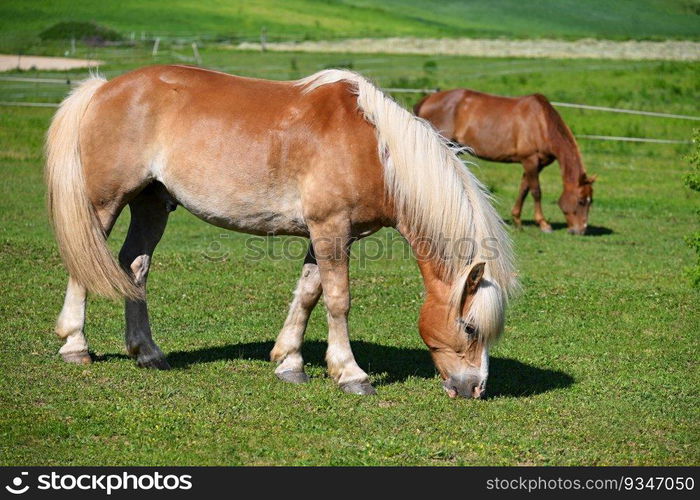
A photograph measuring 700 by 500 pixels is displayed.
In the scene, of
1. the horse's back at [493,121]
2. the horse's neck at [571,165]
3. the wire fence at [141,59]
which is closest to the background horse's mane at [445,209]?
the horse's neck at [571,165]

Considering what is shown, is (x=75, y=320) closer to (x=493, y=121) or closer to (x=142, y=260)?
(x=142, y=260)

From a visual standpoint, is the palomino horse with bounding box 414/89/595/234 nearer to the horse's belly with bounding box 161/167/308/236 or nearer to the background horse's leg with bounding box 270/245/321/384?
the background horse's leg with bounding box 270/245/321/384

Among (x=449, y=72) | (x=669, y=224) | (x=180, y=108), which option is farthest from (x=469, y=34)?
(x=180, y=108)

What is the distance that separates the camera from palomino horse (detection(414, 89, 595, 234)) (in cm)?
1555

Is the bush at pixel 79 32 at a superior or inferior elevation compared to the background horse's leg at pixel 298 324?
superior

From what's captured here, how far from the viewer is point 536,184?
1609 cm

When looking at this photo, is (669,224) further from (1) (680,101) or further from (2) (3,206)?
(1) (680,101)

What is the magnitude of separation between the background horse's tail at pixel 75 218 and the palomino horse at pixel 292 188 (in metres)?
0.01

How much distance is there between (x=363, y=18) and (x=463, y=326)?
55.1 meters

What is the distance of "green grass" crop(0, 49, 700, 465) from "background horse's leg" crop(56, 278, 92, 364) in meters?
0.12

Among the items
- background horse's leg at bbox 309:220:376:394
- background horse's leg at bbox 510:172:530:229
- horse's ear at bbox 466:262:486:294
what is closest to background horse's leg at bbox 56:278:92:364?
background horse's leg at bbox 309:220:376:394

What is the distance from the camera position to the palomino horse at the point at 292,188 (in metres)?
6.18

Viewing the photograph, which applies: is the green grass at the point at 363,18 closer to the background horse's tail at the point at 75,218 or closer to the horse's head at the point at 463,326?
the horse's head at the point at 463,326

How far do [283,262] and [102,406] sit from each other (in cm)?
598
